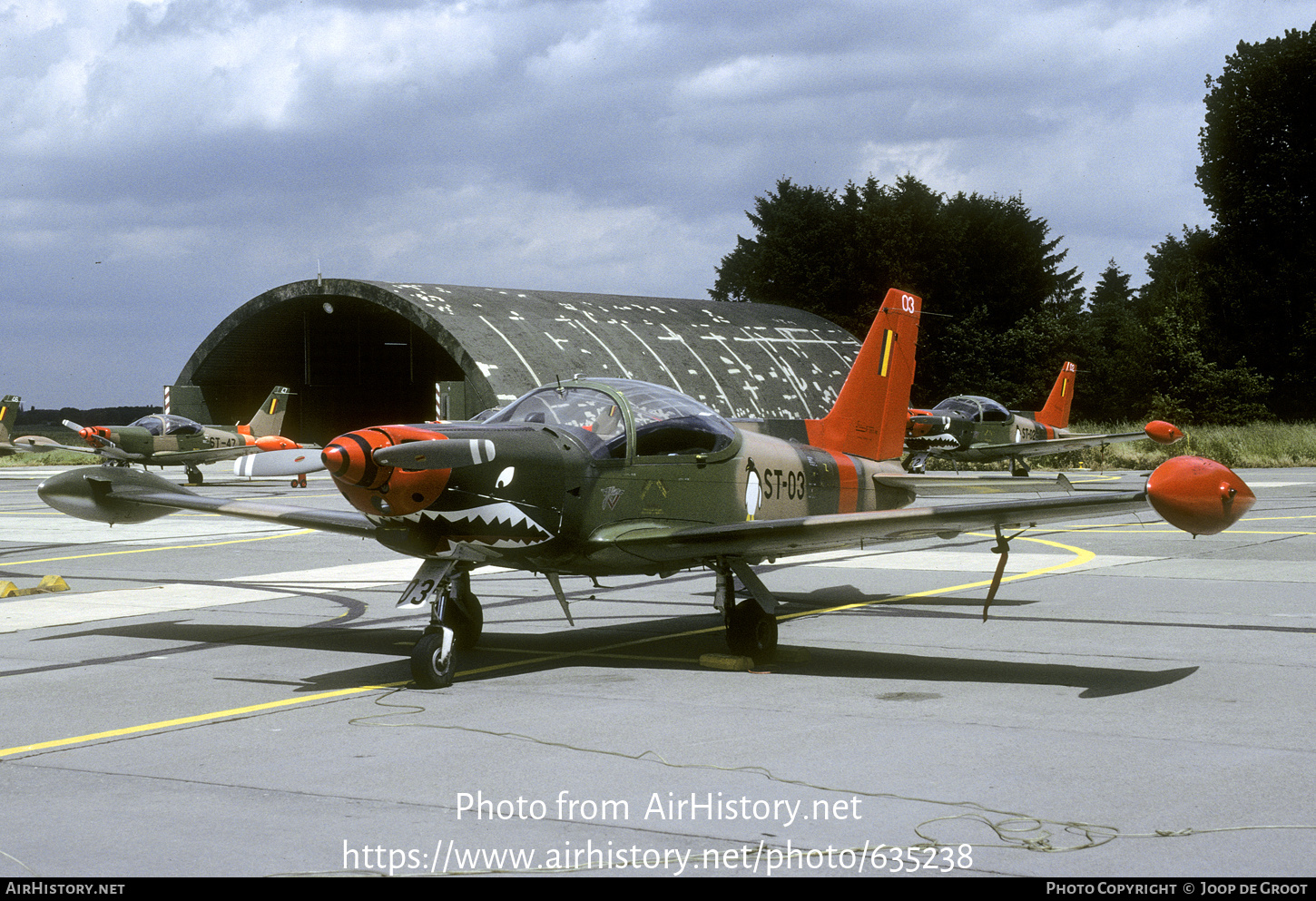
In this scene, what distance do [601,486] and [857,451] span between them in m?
4.46

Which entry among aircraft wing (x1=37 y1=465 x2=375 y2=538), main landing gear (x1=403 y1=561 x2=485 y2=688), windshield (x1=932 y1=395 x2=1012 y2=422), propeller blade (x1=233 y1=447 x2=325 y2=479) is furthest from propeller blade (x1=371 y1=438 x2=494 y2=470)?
windshield (x1=932 y1=395 x2=1012 y2=422)

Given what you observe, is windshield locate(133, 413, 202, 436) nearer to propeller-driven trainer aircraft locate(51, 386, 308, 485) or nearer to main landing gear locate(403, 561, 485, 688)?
propeller-driven trainer aircraft locate(51, 386, 308, 485)

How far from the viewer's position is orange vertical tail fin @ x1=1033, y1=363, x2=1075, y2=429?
43812 millimetres

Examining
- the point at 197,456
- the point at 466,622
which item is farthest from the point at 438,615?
the point at 197,456

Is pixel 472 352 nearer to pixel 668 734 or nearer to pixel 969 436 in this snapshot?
pixel 969 436

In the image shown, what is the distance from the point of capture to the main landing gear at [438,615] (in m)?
8.90

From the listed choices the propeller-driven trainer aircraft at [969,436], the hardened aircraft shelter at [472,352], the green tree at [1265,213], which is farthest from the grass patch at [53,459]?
the green tree at [1265,213]

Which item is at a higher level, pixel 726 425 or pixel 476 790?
pixel 726 425

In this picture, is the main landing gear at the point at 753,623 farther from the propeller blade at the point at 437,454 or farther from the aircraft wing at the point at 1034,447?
the aircraft wing at the point at 1034,447

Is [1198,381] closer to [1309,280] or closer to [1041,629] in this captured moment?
[1309,280]

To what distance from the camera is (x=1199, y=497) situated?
7.76 m

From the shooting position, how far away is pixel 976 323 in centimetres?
7112

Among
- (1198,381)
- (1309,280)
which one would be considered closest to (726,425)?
(1198,381)

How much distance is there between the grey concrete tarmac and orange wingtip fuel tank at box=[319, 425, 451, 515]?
1.34 meters
